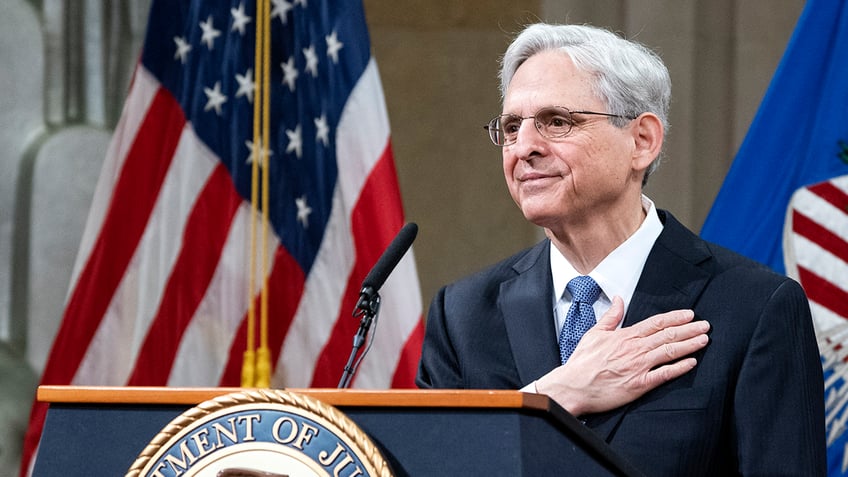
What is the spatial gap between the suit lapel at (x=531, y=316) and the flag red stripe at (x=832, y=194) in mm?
1717

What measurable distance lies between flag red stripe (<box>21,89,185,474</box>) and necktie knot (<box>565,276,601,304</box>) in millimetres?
2421

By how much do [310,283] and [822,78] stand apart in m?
1.93

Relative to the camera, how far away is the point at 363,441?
1.49m

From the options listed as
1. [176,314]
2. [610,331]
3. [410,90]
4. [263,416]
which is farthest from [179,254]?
[263,416]

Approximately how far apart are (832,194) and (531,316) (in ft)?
6.26

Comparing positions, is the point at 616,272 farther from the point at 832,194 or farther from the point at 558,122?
the point at 832,194

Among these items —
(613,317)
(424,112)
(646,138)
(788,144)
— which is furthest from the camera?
(424,112)

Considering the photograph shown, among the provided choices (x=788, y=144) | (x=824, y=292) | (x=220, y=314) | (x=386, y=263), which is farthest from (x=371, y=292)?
(x=220, y=314)

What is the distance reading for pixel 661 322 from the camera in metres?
2.15

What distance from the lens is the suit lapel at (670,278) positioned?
2.23 metres

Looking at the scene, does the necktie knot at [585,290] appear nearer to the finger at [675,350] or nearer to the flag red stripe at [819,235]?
the finger at [675,350]

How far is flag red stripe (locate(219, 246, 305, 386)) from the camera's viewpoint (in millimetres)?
4418

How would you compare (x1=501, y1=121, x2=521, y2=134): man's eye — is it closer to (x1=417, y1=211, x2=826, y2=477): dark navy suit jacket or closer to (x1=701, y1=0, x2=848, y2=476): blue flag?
(x1=417, y1=211, x2=826, y2=477): dark navy suit jacket

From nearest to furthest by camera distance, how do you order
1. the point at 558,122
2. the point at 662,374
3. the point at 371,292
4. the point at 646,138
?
the point at 371,292, the point at 662,374, the point at 558,122, the point at 646,138
